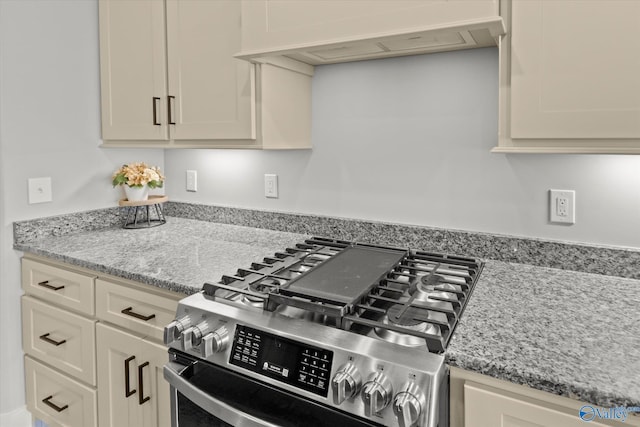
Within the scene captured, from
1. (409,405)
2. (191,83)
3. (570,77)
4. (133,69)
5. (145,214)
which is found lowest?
(409,405)

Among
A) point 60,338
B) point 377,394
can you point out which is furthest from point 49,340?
point 377,394

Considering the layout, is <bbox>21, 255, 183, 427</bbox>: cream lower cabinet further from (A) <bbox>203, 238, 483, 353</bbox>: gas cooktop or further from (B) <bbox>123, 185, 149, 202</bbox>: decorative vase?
(B) <bbox>123, 185, 149, 202</bbox>: decorative vase

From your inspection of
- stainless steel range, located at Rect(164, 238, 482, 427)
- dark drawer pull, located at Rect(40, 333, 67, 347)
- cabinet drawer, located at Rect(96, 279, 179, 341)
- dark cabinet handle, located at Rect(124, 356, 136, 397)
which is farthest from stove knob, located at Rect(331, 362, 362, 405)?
dark drawer pull, located at Rect(40, 333, 67, 347)

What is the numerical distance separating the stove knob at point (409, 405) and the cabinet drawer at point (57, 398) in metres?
1.33

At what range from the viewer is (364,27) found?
1.33m

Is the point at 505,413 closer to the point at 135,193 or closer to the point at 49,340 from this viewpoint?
the point at 49,340

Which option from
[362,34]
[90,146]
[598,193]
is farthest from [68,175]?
[598,193]

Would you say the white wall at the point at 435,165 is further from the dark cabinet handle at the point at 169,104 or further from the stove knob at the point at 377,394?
the stove knob at the point at 377,394

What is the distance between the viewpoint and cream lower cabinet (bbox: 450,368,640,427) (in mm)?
830

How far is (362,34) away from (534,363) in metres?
1.00

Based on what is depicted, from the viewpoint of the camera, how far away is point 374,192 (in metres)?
→ 1.78

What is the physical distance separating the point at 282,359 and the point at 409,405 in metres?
0.31

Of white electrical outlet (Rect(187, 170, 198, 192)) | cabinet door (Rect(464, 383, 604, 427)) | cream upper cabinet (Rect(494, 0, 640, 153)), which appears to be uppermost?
cream upper cabinet (Rect(494, 0, 640, 153))

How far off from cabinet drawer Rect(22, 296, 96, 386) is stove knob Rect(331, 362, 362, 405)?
1.15 meters
